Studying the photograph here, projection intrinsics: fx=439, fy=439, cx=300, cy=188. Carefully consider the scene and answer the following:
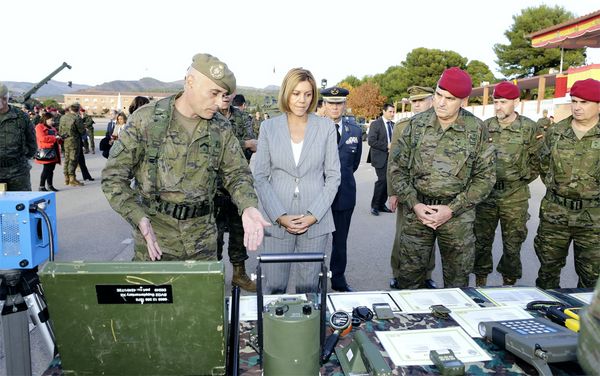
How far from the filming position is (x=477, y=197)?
2.82m

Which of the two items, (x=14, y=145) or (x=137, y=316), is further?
(x=14, y=145)

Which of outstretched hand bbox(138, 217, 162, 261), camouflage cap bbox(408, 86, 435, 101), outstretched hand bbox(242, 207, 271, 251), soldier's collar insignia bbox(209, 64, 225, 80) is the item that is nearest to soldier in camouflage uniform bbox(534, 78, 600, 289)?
camouflage cap bbox(408, 86, 435, 101)

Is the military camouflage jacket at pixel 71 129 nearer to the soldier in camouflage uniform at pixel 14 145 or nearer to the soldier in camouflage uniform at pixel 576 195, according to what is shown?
the soldier in camouflage uniform at pixel 14 145

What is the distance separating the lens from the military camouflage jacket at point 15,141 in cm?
474

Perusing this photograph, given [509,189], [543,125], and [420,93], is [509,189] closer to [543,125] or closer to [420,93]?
[543,125]

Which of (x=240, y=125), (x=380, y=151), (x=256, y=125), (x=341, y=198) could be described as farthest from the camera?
(x=256, y=125)

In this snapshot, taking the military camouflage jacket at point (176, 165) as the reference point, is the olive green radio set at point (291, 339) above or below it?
below

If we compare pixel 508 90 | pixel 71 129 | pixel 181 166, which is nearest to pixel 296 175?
pixel 181 166

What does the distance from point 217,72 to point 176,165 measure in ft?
1.61

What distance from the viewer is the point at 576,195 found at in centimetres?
311

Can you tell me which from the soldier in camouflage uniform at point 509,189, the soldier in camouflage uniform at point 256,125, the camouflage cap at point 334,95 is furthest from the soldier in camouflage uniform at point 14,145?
the soldier in camouflage uniform at point 256,125

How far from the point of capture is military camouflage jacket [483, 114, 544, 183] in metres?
3.82

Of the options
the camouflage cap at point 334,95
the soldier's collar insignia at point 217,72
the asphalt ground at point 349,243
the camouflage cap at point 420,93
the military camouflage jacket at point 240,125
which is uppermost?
the camouflage cap at point 420,93

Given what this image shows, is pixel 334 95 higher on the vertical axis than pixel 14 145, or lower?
higher
